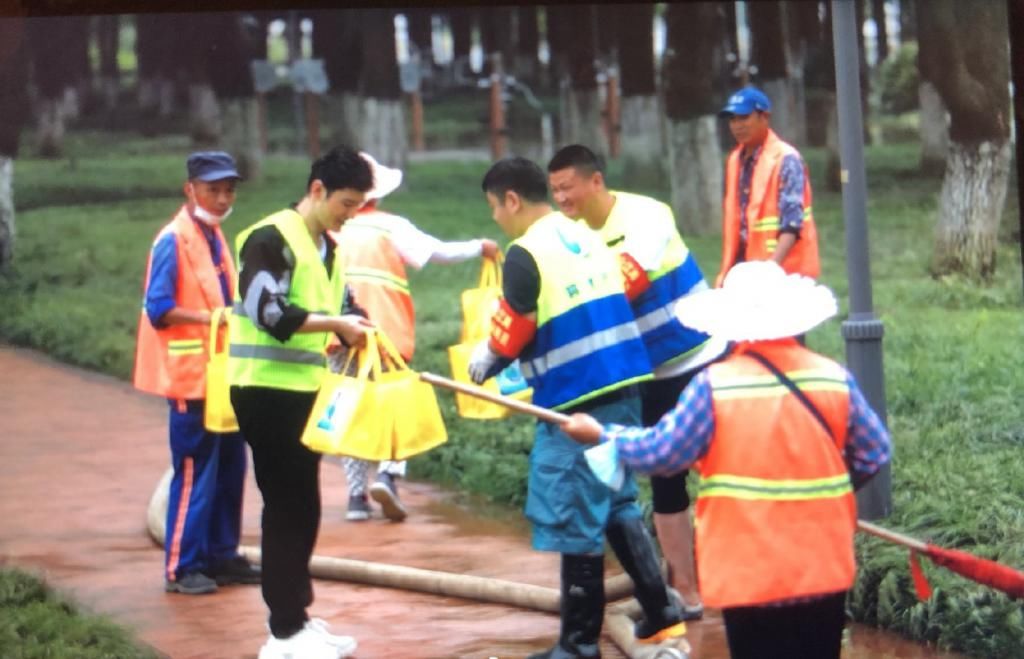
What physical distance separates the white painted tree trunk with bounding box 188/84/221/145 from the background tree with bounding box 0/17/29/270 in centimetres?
57

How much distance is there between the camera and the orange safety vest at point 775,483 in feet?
10.8

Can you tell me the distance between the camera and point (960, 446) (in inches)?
206

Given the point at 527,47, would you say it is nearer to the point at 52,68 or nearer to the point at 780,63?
the point at 780,63

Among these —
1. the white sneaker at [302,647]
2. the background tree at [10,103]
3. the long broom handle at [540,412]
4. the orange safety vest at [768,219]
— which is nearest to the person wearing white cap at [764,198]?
the orange safety vest at [768,219]

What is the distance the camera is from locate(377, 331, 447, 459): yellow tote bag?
13.9 ft

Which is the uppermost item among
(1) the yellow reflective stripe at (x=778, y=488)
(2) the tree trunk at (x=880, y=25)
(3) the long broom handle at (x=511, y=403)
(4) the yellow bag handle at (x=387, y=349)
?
(2) the tree trunk at (x=880, y=25)

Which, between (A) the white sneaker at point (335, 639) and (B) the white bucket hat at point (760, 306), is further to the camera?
(A) the white sneaker at point (335, 639)

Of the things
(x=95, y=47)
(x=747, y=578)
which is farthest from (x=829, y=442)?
(x=95, y=47)

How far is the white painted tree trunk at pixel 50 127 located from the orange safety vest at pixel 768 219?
211cm

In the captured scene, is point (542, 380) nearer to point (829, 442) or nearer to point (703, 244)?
point (829, 442)

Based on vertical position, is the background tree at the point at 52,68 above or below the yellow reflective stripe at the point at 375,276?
above

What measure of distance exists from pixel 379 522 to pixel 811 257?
164 cm

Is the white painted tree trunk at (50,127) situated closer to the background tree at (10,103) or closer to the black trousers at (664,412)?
the background tree at (10,103)

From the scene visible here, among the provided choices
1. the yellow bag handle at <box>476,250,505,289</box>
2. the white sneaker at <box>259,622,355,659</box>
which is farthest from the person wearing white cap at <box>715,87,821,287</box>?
the white sneaker at <box>259,622,355,659</box>
